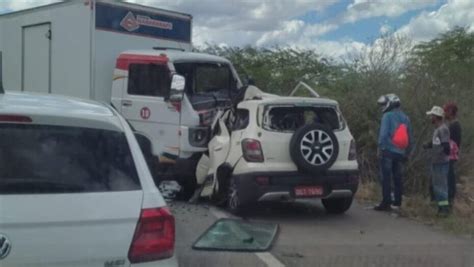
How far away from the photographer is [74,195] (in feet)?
12.0

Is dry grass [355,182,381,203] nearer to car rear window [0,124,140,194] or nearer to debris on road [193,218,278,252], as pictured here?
debris on road [193,218,278,252]

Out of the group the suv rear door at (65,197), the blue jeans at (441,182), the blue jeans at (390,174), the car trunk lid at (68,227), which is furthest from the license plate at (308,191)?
the car trunk lid at (68,227)

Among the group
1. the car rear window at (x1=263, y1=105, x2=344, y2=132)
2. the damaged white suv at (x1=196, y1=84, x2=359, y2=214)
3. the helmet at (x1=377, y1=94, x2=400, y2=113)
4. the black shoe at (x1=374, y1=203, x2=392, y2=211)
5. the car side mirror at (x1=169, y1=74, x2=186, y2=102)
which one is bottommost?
the black shoe at (x1=374, y1=203, x2=392, y2=211)

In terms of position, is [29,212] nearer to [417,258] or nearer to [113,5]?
[417,258]

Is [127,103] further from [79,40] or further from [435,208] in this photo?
[435,208]

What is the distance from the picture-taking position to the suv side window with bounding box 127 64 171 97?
12344 mm

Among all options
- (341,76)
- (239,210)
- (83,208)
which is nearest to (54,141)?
(83,208)

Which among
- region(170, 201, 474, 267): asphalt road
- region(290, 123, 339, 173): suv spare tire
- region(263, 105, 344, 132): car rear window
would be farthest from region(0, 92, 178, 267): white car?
region(263, 105, 344, 132): car rear window

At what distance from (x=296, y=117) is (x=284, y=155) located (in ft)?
2.34

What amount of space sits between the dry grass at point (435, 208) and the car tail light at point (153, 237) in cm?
644

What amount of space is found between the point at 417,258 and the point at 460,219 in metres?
2.65

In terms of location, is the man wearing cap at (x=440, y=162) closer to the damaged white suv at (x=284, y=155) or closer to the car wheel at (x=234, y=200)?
the damaged white suv at (x=284, y=155)

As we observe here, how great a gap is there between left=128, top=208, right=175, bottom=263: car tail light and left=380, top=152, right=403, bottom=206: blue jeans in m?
7.52

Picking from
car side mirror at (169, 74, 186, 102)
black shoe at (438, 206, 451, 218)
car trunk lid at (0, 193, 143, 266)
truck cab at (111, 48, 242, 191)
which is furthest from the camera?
truck cab at (111, 48, 242, 191)
